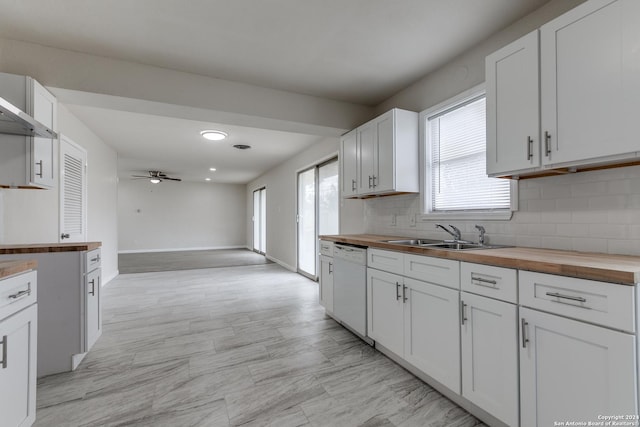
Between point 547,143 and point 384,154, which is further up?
point 384,154

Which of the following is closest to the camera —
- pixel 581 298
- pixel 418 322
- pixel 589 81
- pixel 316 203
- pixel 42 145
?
pixel 581 298

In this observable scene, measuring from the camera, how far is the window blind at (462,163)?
2.34 metres

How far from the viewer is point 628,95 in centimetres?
133

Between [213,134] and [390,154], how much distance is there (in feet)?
9.89

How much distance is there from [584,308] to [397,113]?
2.13m

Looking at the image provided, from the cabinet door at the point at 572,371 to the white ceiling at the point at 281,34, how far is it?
6.59 ft

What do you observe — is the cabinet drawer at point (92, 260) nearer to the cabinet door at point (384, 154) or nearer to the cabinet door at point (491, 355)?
the cabinet door at point (384, 154)

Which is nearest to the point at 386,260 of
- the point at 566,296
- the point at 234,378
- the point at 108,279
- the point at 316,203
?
the point at 566,296

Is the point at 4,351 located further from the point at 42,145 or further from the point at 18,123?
the point at 42,145

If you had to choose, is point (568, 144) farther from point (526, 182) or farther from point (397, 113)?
point (397, 113)

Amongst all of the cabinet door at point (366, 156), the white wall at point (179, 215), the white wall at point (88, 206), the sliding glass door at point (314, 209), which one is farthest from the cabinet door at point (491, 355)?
the white wall at point (179, 215)

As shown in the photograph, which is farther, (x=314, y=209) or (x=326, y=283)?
(x=314, y=209)

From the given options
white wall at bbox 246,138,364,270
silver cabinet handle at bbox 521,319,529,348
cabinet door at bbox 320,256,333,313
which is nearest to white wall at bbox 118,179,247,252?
white wall at bbox 246,138,364,270

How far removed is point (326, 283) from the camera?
3.36 meters
